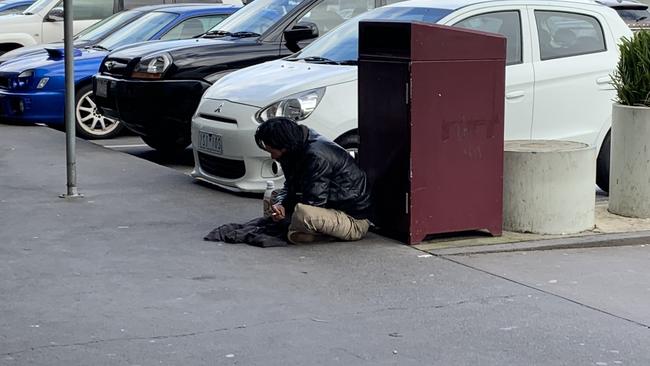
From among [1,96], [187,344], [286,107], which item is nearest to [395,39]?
[286,107]

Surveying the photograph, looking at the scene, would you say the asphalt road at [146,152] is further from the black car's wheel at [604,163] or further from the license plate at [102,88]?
the black car's wheel at [604,163]

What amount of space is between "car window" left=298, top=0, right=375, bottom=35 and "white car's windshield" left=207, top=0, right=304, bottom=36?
0.78 feet

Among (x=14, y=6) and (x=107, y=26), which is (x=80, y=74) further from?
(x=14, y=6)

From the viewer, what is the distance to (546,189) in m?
8.36

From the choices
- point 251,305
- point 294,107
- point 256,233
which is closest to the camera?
point 251,305

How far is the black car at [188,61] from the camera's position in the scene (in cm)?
1171

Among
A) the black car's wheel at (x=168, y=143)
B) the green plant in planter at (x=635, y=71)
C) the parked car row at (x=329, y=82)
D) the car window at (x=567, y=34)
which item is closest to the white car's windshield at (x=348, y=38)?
the parked car row at (x=329, y=82)

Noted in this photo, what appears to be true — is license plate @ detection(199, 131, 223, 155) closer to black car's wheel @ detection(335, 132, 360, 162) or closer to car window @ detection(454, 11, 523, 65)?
black car's wheel @ detection(335, 132, 360, 162)

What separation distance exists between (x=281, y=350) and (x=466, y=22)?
187 inches

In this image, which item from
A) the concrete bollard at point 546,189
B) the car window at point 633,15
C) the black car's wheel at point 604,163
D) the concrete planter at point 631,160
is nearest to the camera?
the concrete bollard at point 546,189

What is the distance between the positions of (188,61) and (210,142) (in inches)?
84.1

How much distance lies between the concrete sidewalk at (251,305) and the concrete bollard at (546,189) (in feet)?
3.22

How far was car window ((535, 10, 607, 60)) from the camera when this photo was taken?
10031 millimetres

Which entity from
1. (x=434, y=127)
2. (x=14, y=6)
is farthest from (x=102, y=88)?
(x=14, y=6)
